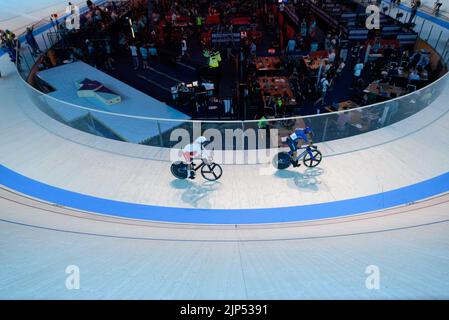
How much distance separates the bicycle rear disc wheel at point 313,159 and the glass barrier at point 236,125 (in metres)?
0.66

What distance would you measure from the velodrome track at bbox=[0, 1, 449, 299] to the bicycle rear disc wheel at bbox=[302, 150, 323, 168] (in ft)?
0.61

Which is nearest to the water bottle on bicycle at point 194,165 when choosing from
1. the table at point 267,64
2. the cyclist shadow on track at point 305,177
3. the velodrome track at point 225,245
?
the velodrome track at point 225,245

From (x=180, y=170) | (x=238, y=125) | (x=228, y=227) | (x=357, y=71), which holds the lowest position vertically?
(x=357, y=71)

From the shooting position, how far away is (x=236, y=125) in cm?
644

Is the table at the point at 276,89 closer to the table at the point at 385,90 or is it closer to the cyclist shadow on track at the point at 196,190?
the table at the point at 385,90

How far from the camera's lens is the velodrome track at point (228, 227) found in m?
3.03

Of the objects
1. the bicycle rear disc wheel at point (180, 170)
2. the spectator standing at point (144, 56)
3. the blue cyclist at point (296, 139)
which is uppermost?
the blue cyclist at point (296, 139)

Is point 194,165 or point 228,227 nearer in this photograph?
point 228,227

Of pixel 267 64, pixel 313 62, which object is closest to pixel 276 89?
pixel 267 64

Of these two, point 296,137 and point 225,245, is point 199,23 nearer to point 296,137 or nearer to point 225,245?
point 296,137

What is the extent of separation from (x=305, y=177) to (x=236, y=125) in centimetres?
196

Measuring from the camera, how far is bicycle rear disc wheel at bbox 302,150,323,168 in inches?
239

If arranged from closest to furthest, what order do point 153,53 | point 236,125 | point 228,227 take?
point 228,227 < point 236,125 < point 153,53

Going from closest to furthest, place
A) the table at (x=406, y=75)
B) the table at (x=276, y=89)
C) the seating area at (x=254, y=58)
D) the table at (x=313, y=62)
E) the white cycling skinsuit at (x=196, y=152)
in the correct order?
the white cycling skinsuit at (x=196, y=152), the table at (x=276, y=89), the table at (x=406, y=75), the seating area at (x=254, y=58), the table at (x=313, y=62)
